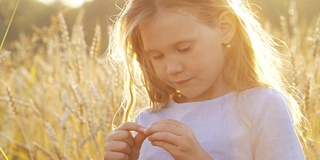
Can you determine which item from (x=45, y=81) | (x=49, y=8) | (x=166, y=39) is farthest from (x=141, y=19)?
(x=49, y=8)

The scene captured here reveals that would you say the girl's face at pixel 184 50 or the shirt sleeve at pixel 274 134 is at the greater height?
the girl's face at pixel 184 50

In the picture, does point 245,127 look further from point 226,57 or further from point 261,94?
point 226,57

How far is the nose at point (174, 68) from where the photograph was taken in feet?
6.61

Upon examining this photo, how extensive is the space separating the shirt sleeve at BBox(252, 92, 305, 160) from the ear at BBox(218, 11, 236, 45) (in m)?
0.26

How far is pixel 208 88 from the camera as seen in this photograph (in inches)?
86.0

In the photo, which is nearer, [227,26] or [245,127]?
[245,127]

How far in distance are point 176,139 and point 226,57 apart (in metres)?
0.45

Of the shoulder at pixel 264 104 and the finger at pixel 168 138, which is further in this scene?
the shoulder at pixel 264 104

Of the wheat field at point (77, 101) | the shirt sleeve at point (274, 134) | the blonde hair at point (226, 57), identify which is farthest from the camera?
the wheat field at point (77, 101)

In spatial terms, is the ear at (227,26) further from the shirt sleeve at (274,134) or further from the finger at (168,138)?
the finger at (168,138)

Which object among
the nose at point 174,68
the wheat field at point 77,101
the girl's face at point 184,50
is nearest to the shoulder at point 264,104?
the girl's face at point 184,50

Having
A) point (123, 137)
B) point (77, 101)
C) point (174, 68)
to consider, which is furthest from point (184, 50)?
point (77, 101)

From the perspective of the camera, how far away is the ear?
2186 millimetres

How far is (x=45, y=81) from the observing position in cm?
422
